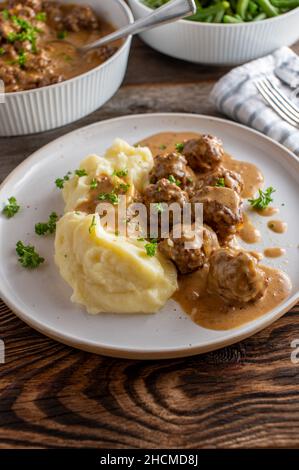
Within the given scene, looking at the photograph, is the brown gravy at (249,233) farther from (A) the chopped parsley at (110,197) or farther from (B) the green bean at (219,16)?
(B) the green bean at (219,16)

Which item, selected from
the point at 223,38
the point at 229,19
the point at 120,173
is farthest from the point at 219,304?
the point at 229,19

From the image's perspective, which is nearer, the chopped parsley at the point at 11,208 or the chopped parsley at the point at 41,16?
the chopped parsley at the point at 11,208

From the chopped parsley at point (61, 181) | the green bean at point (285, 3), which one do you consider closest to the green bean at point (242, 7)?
the green bean at point (285, 3)

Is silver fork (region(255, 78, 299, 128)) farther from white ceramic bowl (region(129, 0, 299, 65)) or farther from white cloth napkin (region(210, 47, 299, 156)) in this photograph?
white ceramic bowl (region(129, 0, 299, 65))

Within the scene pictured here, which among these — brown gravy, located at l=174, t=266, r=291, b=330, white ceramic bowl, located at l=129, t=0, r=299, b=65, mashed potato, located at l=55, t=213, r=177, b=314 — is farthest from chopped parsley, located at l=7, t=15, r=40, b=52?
brown gravy, located at l=174, t=266, r=291, b=330

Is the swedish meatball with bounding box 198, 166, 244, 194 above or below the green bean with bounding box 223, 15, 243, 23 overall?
below

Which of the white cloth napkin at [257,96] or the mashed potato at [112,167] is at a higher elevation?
the white cloth napkin at [257,96]

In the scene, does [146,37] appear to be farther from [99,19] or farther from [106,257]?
[106,257]
